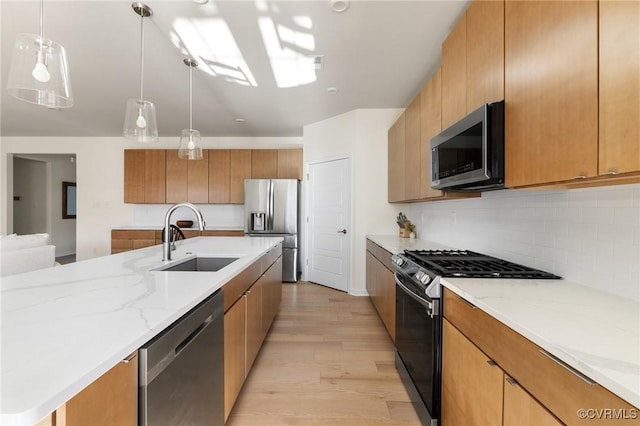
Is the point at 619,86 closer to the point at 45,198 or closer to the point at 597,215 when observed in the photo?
the point at 597,215

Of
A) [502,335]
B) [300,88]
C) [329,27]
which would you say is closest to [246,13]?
[329,27]

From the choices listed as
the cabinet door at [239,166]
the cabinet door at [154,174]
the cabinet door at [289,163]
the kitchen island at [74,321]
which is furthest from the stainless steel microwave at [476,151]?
the cabinet door at [154,174]

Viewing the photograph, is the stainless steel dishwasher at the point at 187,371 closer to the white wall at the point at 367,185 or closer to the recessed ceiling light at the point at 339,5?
the recessed ceiling light at the point at 339,5

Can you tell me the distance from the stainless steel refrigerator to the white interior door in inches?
11.4

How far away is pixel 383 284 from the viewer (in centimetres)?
271

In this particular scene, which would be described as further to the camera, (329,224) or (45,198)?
(45,198)

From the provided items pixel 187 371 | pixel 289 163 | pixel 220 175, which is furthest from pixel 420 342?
pixel 220 175

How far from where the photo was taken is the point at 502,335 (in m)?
0.93

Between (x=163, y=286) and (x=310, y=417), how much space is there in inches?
47.1

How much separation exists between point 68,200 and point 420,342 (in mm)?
9659

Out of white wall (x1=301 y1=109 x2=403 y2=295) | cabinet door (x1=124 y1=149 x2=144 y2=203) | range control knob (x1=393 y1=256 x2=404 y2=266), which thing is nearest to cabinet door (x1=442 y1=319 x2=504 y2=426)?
range control knob (x1=393 y1=256 x2=404 y2=266)

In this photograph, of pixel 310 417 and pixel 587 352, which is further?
pixel 310 417

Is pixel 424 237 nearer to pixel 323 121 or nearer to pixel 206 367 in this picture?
pixel 323 121

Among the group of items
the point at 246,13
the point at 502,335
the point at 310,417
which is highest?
the point at 246,13
